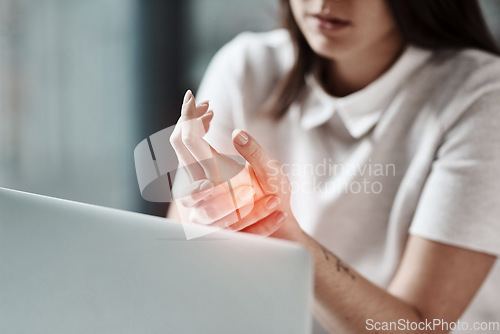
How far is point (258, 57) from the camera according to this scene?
0.94 m

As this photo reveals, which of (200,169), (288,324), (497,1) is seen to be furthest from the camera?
(497,1)

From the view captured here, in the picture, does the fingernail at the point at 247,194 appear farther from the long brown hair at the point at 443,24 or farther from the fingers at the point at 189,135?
the long brown hair at the point at 443,24

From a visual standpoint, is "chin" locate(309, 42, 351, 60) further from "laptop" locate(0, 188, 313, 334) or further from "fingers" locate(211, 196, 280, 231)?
"laptop" locate(0, 188, 313, 334)

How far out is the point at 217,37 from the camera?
5.33 ft

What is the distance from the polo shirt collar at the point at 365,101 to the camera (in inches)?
31.0

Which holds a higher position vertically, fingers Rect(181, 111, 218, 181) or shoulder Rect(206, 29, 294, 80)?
fingers Rect(181, 111, 218, 181)

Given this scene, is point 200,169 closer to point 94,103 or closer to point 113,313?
point 113,313

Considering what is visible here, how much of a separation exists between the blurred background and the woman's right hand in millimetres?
1098

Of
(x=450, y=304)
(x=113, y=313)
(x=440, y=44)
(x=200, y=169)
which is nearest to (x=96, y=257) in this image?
(x=113, y=313)

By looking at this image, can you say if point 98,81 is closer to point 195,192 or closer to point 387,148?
point 387,148

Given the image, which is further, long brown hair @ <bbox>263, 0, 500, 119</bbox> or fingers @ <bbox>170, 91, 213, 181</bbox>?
long brown hair @ <bbox>263, 0, 500, 119</bbox>

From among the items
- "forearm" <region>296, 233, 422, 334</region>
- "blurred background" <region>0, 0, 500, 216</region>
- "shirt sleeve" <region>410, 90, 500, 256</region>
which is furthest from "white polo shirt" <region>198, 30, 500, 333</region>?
"blurred background" <region>0, 0, 500, 216</region>

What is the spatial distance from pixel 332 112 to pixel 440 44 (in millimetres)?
190

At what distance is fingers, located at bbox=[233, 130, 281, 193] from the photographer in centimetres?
46
